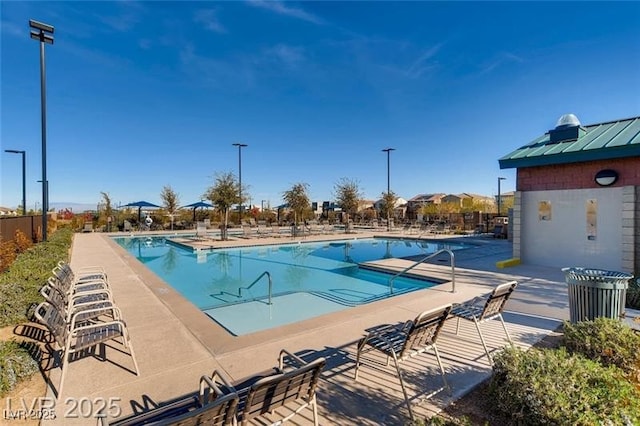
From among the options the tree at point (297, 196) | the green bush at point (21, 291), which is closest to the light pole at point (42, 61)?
the green bush at point (21, 291)

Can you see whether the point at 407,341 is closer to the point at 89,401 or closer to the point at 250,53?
the point at 89,401

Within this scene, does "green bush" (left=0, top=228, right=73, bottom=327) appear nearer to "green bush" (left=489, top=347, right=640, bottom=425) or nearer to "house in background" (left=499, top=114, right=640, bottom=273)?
"green bush" (left=489, top=347, right=640, bottom=425)

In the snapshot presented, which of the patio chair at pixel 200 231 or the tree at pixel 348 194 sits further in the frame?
the tree at pixel 348 194

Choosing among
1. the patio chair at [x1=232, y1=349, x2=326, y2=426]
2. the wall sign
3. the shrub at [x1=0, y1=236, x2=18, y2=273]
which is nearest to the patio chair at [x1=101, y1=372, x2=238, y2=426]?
the patio chair at [x1=232, y1=349, x2=326, y2=426]

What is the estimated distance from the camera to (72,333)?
3.17 metres

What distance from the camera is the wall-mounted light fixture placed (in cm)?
796

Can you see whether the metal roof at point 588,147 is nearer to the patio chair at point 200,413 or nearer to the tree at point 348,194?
the patio chair at point 200,413

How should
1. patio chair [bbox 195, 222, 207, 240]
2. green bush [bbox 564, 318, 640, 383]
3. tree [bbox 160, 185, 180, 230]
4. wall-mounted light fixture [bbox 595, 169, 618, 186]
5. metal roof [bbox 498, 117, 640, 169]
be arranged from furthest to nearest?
tree [bbox 160, 185, 180, 230], patio chair [bbox 195, 222, 207, 240], wall-mounted light fixture [bbox 595, 169, 618, 186], metal roof [bbox 498, 117, 640, 169], green bush [bbox 564, 318, 640, 383]

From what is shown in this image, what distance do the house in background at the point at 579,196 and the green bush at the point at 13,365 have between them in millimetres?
11496

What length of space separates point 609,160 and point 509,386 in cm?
887

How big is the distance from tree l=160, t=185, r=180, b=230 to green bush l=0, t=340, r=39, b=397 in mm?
24960

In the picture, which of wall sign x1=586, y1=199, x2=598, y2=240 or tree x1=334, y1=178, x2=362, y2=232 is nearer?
wall sign x1=586, y1=199, x2=598, y2=240

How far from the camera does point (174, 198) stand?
88.8 ft

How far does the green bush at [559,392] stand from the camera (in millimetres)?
2000
